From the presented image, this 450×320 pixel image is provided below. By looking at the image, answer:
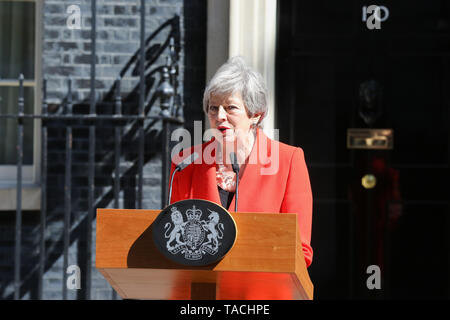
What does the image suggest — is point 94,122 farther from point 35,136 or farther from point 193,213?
point 193,213

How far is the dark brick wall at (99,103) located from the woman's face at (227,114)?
218 cm

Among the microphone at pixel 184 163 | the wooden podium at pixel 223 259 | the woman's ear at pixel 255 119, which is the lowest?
the wooden podium at pixel 223 259

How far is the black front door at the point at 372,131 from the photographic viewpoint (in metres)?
5.25

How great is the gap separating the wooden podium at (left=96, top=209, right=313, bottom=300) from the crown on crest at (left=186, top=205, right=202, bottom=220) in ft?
0.33

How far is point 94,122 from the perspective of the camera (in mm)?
4973

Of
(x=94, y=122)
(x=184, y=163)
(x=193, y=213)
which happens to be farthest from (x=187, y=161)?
(x=94, y=122)

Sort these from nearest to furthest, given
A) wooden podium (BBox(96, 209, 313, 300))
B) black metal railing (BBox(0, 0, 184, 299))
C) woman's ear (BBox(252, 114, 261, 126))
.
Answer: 1. wooden podium (BBox(96, 209, 313, 300))
2. woman's ear (BBox(252, 114, 261, 126))
3. black metal railing (BBox(0, 0, 184, 299))

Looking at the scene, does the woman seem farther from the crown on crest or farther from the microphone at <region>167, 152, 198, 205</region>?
the crown on crest

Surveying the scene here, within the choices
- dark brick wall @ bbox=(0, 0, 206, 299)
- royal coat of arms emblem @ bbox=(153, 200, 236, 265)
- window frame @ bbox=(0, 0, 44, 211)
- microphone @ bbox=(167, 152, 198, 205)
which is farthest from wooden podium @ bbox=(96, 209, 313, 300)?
window frame @ bbox=(0, 0, 44, 211)

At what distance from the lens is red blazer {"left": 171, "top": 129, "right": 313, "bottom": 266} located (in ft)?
9.43

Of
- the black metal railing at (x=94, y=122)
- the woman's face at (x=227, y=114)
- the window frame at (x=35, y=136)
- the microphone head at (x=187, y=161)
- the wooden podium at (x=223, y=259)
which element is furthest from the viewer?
the window frame at (x=35, y=136)

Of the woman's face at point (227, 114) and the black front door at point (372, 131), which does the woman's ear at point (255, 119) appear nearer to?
the woman's face at point (227, 114)

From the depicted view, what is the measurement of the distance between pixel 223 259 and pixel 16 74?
3.56 metres

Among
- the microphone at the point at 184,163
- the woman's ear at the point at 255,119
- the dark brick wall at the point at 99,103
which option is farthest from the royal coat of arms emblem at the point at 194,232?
the dark brick wall at the point at 99,103
